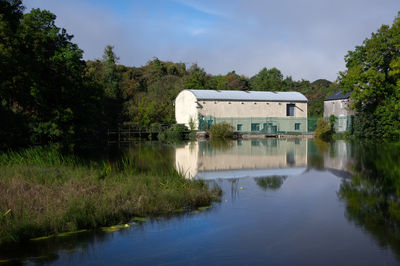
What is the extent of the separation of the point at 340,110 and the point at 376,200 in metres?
41.2

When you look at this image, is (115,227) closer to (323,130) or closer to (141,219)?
(141,219)

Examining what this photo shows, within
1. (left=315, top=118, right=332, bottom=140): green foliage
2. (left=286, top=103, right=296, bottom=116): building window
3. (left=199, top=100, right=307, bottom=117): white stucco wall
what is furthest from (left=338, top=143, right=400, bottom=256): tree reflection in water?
(left=286, top=103, right=296, bottom=116): building window

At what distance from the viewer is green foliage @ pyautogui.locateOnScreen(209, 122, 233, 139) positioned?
40.1 metres

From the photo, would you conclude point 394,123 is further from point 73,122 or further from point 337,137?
point 73,122

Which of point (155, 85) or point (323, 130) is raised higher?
point (155, 85)

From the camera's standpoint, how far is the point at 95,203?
27.1 ft

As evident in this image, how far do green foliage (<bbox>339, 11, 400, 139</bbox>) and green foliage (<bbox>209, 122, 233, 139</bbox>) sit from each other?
11.8 meters

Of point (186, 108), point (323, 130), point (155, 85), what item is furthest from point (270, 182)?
point (155, 85)

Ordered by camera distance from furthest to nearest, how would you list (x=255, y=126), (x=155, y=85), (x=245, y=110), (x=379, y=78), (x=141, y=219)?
(x=155, y=85) → (x=245, y=110) → (x=255, y=126) → (x=379, y=78) → (x=141, y=219)

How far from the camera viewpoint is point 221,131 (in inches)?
1575

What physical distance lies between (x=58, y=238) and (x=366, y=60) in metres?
33.1

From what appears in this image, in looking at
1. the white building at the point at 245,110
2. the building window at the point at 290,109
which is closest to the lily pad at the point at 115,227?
the white building at the point at 245,110

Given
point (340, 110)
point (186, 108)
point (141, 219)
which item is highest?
point (186, 108)

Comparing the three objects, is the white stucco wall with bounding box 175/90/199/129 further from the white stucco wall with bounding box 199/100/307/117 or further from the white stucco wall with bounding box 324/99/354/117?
the white stucco wall with bounding box 324/99/354/117
